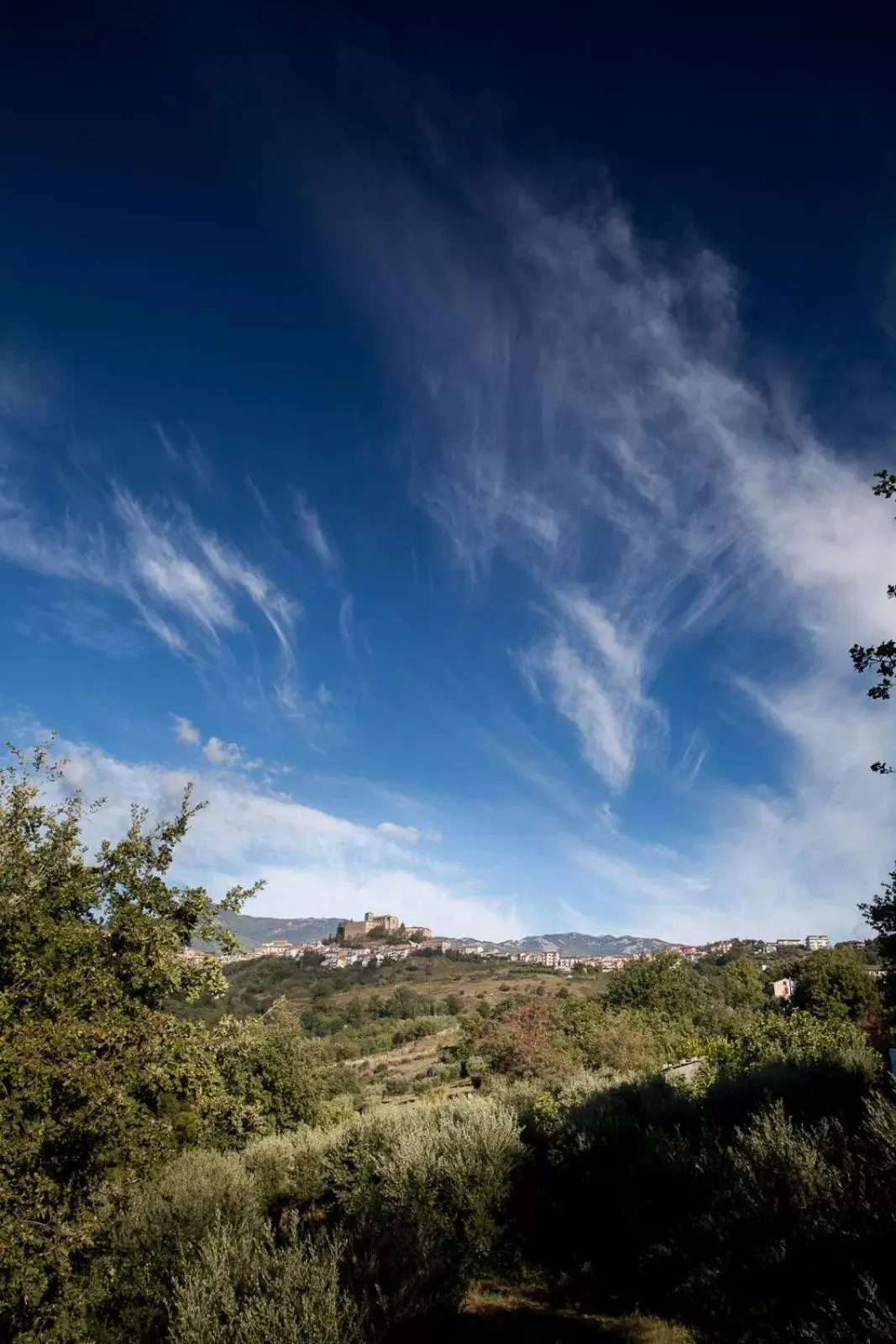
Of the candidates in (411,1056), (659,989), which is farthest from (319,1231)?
(659,989)

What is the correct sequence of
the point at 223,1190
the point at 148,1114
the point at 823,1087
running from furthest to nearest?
the point at 823,1087
the point at 223,1190
the point at 148,1114

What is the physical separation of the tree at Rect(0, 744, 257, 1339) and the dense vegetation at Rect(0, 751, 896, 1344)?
4cm

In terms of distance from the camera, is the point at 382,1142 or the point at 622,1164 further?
the point at 382,1142

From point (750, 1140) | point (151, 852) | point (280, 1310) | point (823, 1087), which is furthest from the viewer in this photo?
point (823, 1087)

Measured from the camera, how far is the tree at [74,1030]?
9914 millimetres

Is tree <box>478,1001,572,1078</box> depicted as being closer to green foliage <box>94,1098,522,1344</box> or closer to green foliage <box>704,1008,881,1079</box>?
green foliage <box>704,1008,881,1079</box>

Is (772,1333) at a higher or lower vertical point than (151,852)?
lower

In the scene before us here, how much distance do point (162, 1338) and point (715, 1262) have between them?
856cm

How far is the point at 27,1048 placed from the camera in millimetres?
9805

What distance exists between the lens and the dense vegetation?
811 cm

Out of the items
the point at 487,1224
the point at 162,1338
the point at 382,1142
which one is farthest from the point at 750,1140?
the point at 382,1142

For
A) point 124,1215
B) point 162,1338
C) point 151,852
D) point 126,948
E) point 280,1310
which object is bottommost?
point 162,1338

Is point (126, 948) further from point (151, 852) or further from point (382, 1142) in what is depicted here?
point (382, 1142)

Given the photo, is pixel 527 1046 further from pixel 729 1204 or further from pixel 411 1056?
pixel 411 1056
